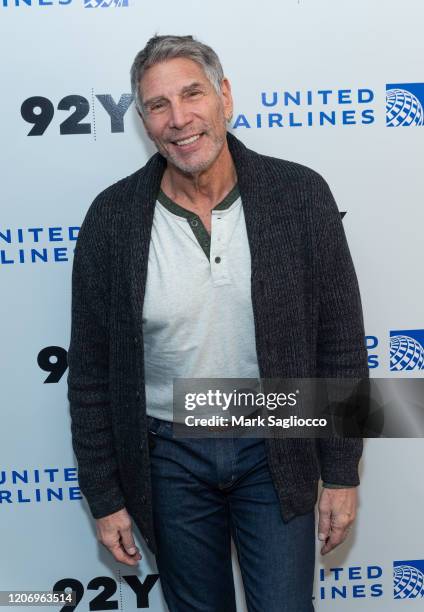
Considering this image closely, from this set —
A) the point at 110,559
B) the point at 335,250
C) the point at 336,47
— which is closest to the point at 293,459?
the point at 335,250

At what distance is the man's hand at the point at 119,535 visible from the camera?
1.53m

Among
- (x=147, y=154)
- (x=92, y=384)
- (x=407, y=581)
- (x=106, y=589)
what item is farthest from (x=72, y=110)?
(x=407, y=581)

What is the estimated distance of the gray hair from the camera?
135 cm

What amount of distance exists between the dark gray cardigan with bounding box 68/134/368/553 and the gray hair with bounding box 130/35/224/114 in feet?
0.51

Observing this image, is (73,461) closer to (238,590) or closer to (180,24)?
(238,590)

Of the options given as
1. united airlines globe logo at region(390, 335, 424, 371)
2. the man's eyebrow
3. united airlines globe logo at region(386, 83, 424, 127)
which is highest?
united airlines globe logo at region(386, 83, 424, 127)

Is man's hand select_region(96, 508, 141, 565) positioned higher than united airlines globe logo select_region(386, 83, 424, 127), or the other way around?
united airlines globe logo select_region(386, 83, 424, 127)

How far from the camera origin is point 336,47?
5.79ft

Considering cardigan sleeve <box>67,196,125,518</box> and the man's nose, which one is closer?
the man's nose

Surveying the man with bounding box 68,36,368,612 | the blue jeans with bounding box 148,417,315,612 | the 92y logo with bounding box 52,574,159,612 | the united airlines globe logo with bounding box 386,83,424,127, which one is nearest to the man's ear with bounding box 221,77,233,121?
the man with bounding box 68,36,368,612

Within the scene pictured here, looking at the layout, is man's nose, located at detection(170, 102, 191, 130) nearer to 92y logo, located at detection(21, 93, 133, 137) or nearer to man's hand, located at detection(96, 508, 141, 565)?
92y logo, located at detection(21, 93, 133, 137)

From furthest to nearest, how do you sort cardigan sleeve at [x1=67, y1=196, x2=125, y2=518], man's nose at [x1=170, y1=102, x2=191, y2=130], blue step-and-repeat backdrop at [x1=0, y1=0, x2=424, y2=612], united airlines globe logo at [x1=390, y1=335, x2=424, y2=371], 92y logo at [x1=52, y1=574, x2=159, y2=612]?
92y logo at [x1=52, y1=574, x2=159, y2=612]
united airlines globe logo at [x1=390, y1=335, x2=424, y2=371]
blue step-and-repeat backdrop at [x1=0, y1=0, x2=424, y2=612]
cardigan sleeve at [x1=67, y1=196, x2=125, y2=518]
man's nose at [x1=170, y1=102, x2=191, y2=130]

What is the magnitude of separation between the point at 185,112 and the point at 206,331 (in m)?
0.42

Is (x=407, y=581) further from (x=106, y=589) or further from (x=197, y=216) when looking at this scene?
(x=197, y=216)
